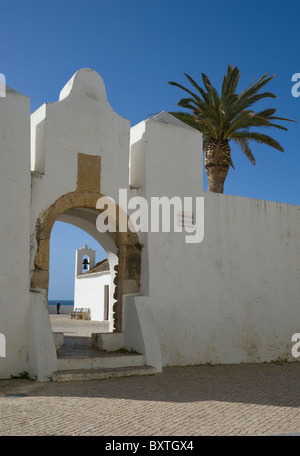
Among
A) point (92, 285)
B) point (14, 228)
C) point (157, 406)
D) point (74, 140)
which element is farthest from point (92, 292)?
point (157, 406)

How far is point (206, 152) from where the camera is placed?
16141 millimetres

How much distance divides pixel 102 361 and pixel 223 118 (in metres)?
9.94


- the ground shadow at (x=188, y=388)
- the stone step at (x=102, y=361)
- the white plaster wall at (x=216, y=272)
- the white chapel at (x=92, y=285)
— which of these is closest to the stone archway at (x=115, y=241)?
the white plaster wall at (x=216, y=272)

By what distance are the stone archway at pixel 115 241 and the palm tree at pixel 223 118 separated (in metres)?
6.88

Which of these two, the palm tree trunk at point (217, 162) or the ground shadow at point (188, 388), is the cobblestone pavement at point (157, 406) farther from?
the palm tree trunk at point (217, 162)

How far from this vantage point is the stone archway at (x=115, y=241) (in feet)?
27.1

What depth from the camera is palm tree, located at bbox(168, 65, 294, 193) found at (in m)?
15.0

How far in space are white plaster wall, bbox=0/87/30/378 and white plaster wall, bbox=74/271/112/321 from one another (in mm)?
15676

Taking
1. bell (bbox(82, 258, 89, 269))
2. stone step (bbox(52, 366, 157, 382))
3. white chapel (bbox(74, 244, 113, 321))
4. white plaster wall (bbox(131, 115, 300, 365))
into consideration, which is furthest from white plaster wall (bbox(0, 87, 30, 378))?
bell (bbox(82, 258, 89, 269))

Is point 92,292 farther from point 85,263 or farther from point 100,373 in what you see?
point 100,373

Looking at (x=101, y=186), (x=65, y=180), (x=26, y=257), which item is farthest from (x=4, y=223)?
(x=101, y=186)

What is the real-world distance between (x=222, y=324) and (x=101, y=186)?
3.95 m

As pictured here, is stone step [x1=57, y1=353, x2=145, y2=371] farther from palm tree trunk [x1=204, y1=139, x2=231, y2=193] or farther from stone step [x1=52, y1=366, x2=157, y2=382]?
palm tree trunk [x1=204, y1=139, x2=231, y2=193]
